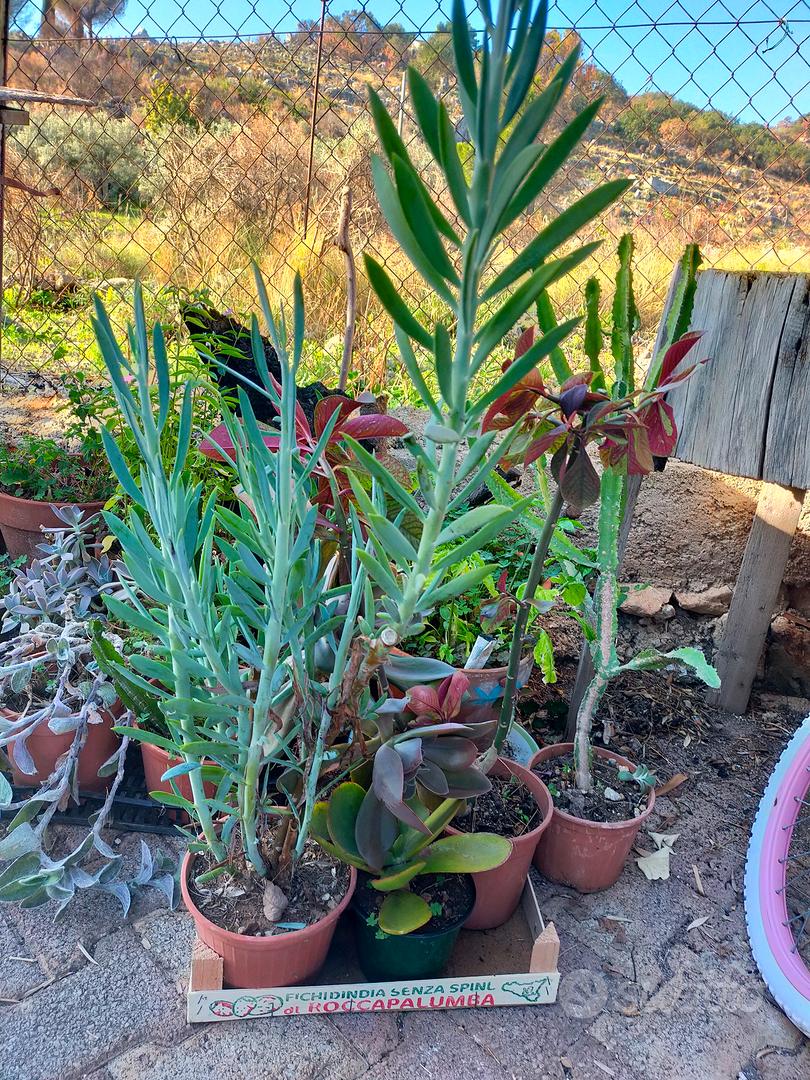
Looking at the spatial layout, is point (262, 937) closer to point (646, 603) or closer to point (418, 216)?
point (418, 216)

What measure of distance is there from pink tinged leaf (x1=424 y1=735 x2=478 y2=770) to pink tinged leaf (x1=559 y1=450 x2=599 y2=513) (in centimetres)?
46

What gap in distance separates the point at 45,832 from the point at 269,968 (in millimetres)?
647

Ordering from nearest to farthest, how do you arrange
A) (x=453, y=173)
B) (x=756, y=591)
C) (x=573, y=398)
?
(x=453, y=173) < (x=573, y=398) < (x=756, y=591)

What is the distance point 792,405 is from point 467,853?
1303 millimetres

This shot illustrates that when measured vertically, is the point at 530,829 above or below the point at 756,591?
below

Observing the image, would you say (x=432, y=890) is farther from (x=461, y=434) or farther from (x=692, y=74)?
(x=692, y=74)

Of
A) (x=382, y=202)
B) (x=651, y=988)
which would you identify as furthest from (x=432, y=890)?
(x=382, y=202)

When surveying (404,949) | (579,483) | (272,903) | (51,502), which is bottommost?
(404,949)

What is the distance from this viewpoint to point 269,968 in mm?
1375

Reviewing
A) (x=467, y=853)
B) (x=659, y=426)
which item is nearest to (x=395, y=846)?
(x=467, y=853)

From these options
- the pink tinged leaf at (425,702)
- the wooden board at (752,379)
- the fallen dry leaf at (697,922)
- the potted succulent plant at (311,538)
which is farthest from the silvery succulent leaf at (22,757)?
the wooden board at (752,379)

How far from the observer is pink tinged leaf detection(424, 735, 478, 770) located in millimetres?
1329

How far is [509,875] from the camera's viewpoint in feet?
5.19

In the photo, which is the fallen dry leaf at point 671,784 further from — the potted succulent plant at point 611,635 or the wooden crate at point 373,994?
the wooden crate at point 373,994
